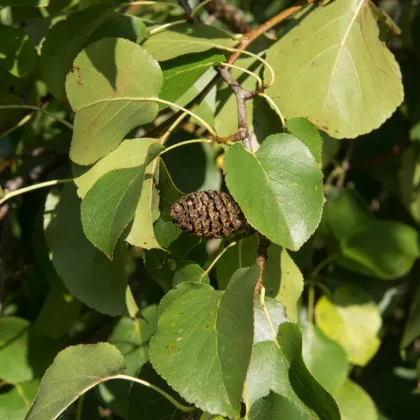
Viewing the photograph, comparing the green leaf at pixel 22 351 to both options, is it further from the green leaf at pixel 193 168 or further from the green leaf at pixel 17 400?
the green leaf at pixel 193 168

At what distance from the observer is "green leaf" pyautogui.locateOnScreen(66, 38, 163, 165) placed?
0.75m

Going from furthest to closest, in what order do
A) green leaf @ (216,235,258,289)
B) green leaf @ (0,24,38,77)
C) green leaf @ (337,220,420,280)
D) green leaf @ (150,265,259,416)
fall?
green leaf @ (337,220,420,280)
green leaf @ (0,24,38,77)
green leaf @ (216,235,258,289)
green leaf @ (150,265,259,416)

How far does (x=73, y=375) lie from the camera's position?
699 mm

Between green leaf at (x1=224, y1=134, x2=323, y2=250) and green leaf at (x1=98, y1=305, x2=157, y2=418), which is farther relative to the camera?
green leaf at (x1=98, y1=305, x2=157, y2=418)

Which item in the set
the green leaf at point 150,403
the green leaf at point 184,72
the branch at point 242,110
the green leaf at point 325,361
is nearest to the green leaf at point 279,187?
the branch at point 242,110

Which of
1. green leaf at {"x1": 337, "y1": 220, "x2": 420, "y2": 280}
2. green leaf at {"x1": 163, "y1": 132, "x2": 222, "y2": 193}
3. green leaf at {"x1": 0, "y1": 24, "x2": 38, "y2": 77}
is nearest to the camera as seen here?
green leaf at {"x1": 0, "y1": 24, "x2": 38, "y2": 77}

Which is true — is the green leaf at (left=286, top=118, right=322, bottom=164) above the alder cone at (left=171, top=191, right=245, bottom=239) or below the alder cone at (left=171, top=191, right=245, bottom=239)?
above

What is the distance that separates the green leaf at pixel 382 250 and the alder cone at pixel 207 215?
50cm

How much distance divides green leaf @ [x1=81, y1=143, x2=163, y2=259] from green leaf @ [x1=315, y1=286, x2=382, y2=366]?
579 millimetres

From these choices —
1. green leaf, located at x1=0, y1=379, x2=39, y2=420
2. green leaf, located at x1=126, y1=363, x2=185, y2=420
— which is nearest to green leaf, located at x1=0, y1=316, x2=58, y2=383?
green leaf, located at x1=0, y1=379, x2=39, y2=420

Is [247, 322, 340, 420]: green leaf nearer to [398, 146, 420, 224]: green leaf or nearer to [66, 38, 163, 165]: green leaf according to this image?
[66, 38, 163, 165]: green leaf

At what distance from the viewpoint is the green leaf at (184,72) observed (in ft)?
2.62

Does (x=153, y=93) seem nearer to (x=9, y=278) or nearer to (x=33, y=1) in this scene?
(x=33, y=1)

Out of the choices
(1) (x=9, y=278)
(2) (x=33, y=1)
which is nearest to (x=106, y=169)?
(2) (x=33, y=1)
